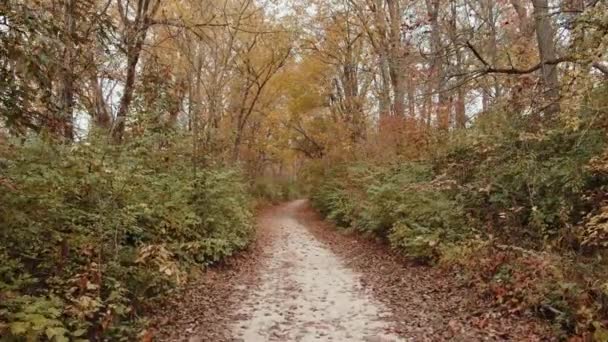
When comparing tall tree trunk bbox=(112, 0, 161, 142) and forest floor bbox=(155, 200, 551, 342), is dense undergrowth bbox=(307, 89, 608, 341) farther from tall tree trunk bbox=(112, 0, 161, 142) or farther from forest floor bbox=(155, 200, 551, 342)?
tall tree trunk bbox=(112, 0, 161, 142)

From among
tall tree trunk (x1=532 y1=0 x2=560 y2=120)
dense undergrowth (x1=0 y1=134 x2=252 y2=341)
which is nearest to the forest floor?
dense undergrowth (x1=0 y1=134 x2=252 y2=341)

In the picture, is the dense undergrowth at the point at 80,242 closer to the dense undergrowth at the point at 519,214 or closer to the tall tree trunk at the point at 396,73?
the dense undergrowth at the point at 519,214

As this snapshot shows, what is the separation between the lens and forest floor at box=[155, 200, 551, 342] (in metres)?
5.74

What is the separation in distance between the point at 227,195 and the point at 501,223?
597 centimetres

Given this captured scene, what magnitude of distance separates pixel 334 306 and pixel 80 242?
354 cm

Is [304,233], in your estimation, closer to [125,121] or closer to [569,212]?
[125,121]

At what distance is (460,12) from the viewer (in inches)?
673

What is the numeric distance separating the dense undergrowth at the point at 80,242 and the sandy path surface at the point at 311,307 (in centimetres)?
122

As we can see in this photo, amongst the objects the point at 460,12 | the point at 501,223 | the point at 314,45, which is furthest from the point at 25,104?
the point at 314,45

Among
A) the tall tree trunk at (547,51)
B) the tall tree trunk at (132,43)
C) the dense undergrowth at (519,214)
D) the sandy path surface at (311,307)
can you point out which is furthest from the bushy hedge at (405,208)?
the tall tree trunk at (132,43)

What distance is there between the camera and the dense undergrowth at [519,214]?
570cm

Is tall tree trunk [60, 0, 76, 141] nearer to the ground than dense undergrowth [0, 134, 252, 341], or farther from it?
farther from it

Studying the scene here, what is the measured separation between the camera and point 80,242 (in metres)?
5.70

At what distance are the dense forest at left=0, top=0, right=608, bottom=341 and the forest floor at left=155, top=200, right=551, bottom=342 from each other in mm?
343
